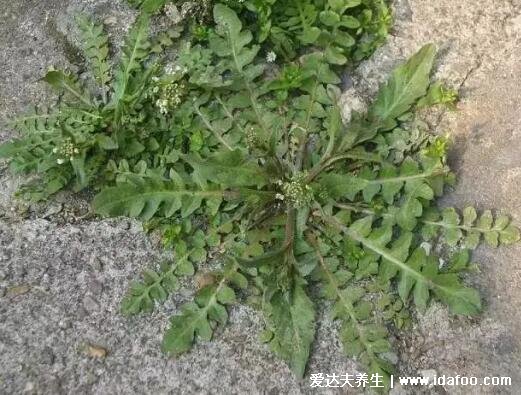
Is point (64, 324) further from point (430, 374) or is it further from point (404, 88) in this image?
point (404, 88)

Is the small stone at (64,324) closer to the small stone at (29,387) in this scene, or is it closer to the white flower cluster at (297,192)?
the small stone at (29,387)

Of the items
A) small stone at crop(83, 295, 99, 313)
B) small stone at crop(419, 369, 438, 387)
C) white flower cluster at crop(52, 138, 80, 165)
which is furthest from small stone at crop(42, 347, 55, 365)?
small stone at crop(419, 369, 438, 387)

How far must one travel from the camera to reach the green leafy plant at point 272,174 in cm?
269

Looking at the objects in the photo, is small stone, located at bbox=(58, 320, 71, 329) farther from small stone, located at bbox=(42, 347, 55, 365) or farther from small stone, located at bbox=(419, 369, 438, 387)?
small stone, located at bbox=(419, 369, 438, 387)

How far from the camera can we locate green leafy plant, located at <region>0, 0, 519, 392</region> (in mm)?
2689

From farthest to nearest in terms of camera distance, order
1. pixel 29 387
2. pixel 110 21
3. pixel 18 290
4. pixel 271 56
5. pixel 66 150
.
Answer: pixel 110 21
pixel 271 56
pixel 66 150
pixel 18 290
pixel 29 387

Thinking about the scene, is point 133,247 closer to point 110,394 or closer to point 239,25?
point 110,394

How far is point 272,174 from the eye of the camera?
9.43ft

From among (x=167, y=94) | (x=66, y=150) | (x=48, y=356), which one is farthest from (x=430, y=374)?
(x=66, y=150)

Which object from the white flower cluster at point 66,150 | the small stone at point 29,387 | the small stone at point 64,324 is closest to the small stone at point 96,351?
the small stone at point 64,324

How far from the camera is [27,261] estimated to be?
9.07ft

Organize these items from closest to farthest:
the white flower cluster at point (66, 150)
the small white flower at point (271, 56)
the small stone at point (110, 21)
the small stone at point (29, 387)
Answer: the small stone at point (29, 387) → the white flower cluster at point (66, 150) → the small white flower at point (271, 56) → the small stone at point (110, 21)

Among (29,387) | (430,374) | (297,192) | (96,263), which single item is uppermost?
(297,192)

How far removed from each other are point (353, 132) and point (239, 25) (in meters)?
0.76
